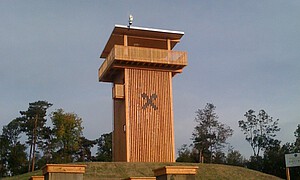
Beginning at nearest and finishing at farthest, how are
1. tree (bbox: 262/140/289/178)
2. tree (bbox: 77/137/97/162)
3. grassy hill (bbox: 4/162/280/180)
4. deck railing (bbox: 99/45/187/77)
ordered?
grassy hill (bbox: 4/162/280/180)
deck railing (bbox: 99/45/187/77)
tree (bbox: 262/140/289/178)
tree (bbox: 77/137/97/162)

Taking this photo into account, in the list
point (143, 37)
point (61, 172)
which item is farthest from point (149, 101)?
point (61, 172)

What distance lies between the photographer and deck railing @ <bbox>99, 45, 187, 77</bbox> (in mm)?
24073

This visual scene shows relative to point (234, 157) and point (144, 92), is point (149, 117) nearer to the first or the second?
point (144, 92)

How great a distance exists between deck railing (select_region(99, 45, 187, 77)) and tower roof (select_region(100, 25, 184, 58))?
3.72 ft

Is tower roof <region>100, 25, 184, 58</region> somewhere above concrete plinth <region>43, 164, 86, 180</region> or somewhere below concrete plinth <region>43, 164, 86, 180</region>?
above

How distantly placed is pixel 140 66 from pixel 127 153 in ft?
16.8

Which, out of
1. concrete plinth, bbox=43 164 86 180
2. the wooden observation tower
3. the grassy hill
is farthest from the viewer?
the wooden observation tower

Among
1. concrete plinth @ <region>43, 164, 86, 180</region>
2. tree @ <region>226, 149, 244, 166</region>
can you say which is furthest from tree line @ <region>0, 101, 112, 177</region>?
concrete plinth @ <region>43, 164, 86, 180</region>

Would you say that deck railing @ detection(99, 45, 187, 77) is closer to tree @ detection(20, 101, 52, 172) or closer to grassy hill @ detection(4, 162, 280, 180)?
grassy hill @ detection(4, 162, 280, 180)

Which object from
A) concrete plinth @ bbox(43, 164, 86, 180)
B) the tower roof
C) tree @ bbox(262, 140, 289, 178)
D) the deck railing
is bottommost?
concrete plinth @ bbox(43, 164, 86, 180)

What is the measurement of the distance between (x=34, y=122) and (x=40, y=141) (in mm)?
2230

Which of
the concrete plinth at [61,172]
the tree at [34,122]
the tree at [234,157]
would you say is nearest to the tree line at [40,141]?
the tree at [34,122]

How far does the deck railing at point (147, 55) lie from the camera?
2407cm

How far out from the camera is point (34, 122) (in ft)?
154
